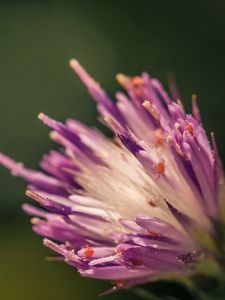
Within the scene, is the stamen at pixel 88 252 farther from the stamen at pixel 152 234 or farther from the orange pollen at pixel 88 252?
the stamen at pixel 152 234

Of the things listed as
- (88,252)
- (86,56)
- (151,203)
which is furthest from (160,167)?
(86,56)

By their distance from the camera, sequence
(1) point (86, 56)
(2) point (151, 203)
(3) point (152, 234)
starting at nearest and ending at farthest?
(3) point (152, 234) → (2) point (151, 203) → (1) point (86, 56)

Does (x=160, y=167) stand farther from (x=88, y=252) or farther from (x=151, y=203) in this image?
(x=88, y=252)

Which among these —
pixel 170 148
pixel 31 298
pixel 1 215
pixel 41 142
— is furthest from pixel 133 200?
pixel 41 142

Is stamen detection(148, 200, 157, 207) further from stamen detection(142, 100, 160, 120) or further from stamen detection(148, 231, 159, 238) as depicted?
stamen detection(142, 100, 160, 120)

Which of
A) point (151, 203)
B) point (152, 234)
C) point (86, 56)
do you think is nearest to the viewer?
point (152, 234)

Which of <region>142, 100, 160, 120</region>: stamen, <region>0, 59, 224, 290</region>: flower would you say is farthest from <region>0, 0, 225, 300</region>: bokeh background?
<region>142, 100, 160, 120</region>: stamen

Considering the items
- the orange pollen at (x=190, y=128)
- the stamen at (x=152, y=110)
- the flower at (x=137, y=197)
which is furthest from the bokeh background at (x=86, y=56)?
the orange pollen at (x=190, y=128)

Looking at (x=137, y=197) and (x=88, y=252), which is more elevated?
(x=137, y=197)
